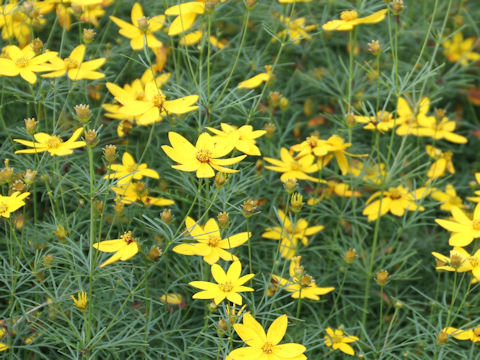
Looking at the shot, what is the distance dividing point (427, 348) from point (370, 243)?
1.76 ft

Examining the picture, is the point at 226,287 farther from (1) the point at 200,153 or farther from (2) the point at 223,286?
(1) the point at 200,153

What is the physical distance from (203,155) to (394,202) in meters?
0.68

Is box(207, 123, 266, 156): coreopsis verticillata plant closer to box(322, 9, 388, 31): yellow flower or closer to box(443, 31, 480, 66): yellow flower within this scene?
box(322, 9, 388, 31): yellow flower

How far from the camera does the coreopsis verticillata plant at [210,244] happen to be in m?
1.50

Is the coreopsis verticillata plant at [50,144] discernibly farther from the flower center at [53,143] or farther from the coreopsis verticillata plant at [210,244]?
the coreopsis verticillata plant at [210,244]

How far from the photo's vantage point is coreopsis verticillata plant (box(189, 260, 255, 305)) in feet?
4.54

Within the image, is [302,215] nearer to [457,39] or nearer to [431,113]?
[431,113]

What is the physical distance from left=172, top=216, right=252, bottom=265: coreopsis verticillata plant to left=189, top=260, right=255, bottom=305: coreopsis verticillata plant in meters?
0.05

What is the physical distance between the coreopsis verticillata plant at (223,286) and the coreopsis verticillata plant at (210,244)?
5 centimetres

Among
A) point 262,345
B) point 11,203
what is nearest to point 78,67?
point 11,203

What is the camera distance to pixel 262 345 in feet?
4.49

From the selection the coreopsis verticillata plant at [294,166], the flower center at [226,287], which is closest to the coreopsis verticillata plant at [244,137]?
the coreopsis verticillata plant at [294,166]

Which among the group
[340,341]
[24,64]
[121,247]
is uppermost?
[24,64]

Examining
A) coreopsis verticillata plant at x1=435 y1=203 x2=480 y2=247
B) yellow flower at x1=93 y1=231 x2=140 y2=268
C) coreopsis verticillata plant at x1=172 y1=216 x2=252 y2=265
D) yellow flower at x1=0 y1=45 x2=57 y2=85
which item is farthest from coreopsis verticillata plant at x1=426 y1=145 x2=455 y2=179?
yellow flower at x1=0 y1=45 x2=57 y2=85
